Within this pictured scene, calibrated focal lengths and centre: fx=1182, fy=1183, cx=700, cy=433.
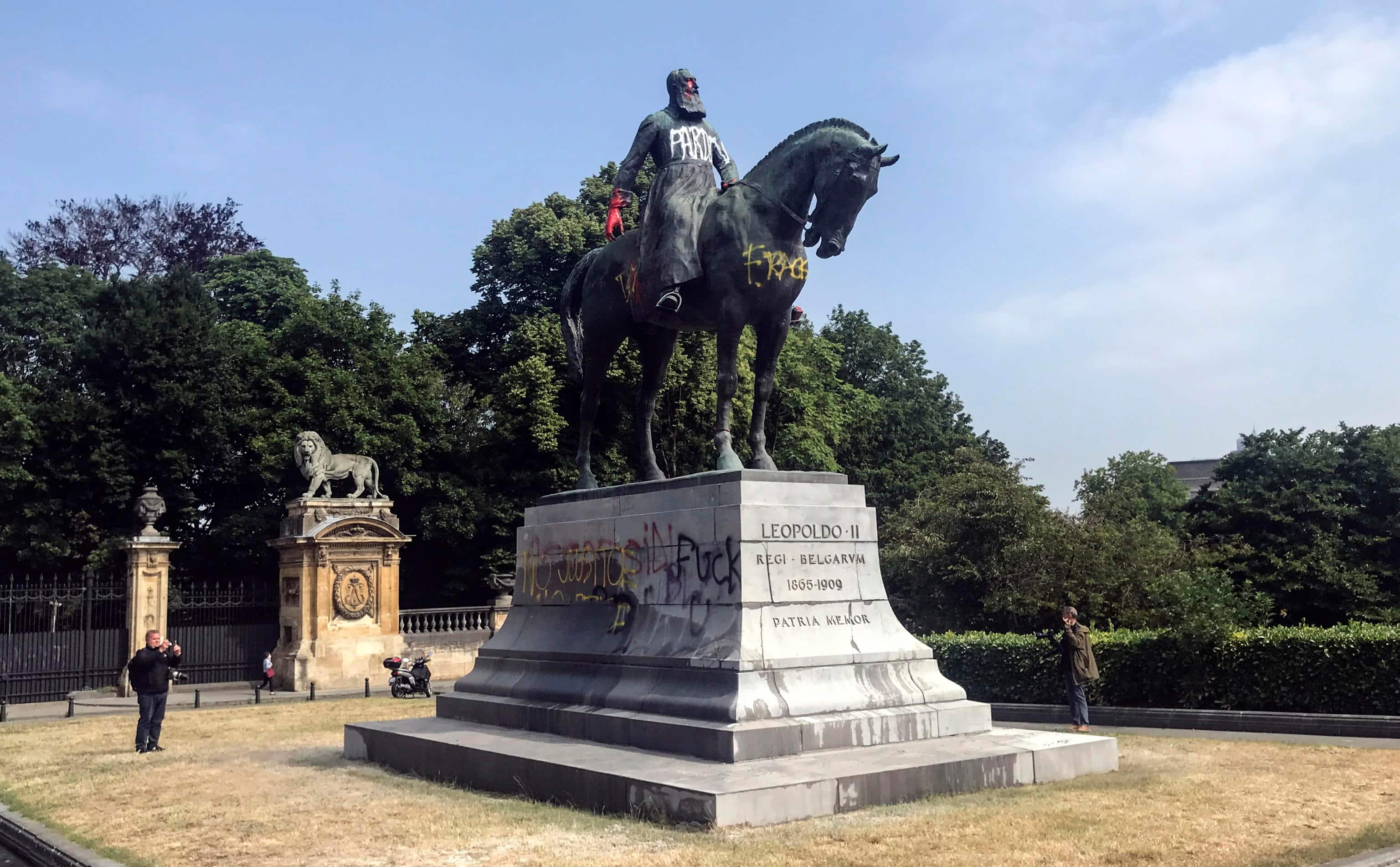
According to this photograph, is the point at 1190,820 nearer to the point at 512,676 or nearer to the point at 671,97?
the point at 512,676

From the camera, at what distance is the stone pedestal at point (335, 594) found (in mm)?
27594

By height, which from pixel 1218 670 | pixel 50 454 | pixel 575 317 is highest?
pixel 50 454

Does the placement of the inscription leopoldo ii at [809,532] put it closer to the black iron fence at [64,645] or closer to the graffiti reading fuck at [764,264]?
the graffiti reading fuck at [764,264]

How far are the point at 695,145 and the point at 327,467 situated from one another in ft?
64.7

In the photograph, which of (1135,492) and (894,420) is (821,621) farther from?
(894,420)

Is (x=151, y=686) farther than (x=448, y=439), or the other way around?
(x=448, y=439)

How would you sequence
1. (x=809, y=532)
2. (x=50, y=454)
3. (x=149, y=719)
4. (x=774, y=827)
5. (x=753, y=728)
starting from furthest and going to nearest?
1. (x=50, y=454)
2. (x=149, y=719)
3. (x=809, y=532)
4. (x=753, y=728)
5. (x=774, y=827)

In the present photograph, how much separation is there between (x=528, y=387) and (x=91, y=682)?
41.8ft

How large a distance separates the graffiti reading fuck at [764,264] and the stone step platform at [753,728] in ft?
12.9

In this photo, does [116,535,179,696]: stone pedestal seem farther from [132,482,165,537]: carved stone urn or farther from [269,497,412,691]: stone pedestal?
[269,497,412,691]: stone pedestal

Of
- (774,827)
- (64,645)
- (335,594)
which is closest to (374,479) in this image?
(335,594)

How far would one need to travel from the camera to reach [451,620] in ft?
101

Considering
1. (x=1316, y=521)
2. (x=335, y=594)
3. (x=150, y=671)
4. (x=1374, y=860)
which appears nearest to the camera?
(x=1374, y=860)

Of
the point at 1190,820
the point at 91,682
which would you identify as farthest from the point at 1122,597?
the point at 91,682
